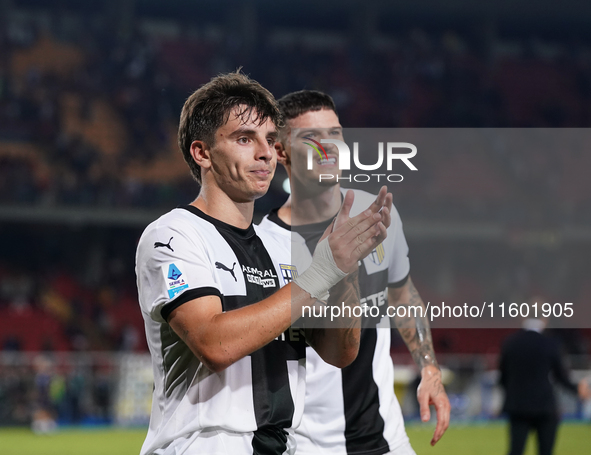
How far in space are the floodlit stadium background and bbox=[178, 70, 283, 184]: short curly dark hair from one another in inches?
404

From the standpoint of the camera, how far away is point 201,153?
9.96 ft

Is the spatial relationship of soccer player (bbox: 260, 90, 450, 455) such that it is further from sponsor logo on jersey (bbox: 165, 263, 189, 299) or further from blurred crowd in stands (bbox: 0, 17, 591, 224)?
blurred crowd in stands (bbox: 0, 17, 591, 224)

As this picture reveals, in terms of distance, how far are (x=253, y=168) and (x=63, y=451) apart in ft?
34.4

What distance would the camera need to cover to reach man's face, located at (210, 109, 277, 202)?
293 centimetres

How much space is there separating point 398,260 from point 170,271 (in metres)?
2.00

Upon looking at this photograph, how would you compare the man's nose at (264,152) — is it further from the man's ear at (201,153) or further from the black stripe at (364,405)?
the black stripe at (364,405)

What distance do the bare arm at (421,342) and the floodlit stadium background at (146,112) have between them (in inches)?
332

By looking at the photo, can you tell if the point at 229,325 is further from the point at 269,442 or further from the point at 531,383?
the point at 531,383

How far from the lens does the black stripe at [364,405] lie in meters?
4.18

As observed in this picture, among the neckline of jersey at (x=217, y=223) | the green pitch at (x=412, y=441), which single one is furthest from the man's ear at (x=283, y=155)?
the green pitch at (x=412, y=441)

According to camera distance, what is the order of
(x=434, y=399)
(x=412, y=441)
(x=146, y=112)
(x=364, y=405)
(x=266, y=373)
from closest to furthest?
(x=266, y=373), (x=434, y=399), (x=364, y=405), (x=412, y=441), (x=146, y=112)

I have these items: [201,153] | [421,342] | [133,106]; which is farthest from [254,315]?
[133,106]

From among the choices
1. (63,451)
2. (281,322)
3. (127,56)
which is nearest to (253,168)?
(281,322)

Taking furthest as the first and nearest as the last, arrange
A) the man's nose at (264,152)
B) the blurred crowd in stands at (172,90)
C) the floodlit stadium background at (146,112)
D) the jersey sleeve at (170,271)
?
the blurred crowd in stands at (172,90) → the floodlit stadium background at (146,112) → the man's nose at (264,152) → the jersey sleeve at (170,271)
